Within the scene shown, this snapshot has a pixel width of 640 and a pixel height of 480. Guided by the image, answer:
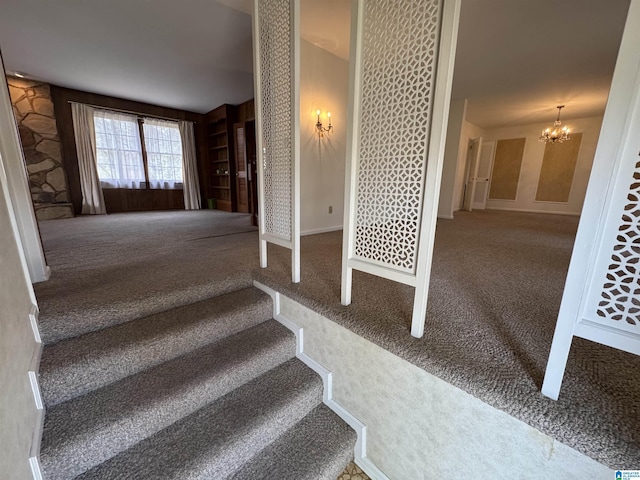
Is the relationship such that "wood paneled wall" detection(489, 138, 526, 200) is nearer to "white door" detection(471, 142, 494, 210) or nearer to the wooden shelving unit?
"white door" detection(471, 142, 494, 210)

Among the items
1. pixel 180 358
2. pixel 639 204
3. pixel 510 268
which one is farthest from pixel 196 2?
pixel 510 268

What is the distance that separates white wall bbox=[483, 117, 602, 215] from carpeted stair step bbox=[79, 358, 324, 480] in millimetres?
8317

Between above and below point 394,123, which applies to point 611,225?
below

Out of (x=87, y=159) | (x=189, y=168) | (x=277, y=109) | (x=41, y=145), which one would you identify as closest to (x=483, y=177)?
(x=277, y=109)

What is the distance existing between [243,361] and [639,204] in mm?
1636

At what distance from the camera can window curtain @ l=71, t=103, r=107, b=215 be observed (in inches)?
192

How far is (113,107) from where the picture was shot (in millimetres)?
5230

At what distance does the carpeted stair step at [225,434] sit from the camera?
0.99 m

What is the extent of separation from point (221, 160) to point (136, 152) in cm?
178

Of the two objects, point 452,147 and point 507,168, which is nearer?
point 452,147

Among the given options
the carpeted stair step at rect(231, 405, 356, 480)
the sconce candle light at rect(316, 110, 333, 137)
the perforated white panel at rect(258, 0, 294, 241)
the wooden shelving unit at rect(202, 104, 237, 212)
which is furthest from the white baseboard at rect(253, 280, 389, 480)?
the wooden shelving unit at rect(202, 104, 237, 212)

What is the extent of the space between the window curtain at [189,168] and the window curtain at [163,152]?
110 millimetres

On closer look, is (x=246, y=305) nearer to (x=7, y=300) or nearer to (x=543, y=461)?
(x=7, y=300)

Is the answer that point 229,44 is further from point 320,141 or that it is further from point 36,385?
point 36,385
